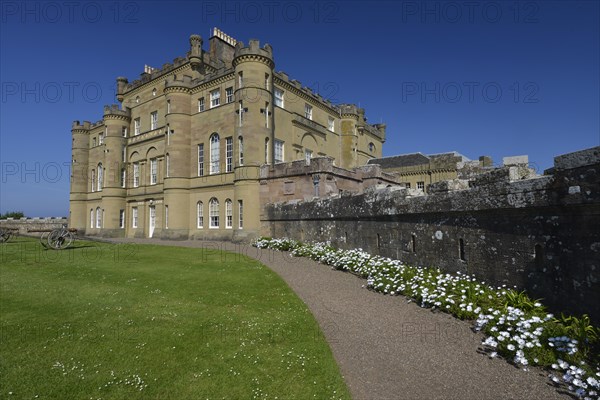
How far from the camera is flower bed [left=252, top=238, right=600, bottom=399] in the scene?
4.53m

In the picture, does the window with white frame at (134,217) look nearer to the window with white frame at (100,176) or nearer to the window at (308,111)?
the window with white frame at (100,176)

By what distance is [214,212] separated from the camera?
26531 millimetres

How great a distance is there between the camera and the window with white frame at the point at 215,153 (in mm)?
26531

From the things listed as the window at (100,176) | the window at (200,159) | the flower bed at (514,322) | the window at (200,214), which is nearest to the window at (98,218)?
the window at (100,176)

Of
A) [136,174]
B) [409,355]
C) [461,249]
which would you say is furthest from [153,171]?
[409,355]

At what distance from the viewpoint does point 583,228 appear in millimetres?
5340

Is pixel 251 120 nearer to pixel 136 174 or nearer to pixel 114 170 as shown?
pixel 136 174

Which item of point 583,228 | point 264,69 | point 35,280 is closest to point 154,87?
point 264,69

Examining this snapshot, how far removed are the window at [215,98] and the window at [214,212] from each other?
779 cm

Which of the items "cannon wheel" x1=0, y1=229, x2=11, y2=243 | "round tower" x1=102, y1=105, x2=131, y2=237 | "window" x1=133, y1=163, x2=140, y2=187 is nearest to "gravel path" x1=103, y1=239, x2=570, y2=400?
"cannon wheel" x1=0, y1=229, x2=11, y2=243

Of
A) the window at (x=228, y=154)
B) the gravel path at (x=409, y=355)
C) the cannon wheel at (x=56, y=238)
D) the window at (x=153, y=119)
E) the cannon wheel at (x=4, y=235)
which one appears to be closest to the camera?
the gravel path at (x=409, y=355)

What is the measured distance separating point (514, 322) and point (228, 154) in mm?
23001

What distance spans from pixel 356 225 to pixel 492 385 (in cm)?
866

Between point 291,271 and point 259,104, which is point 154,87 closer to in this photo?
point 259,104
